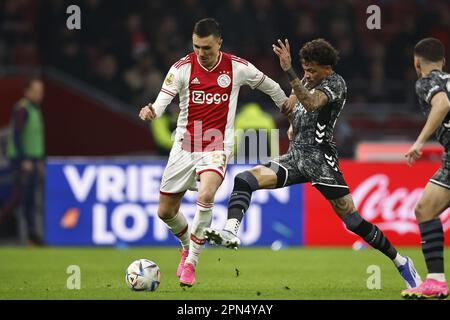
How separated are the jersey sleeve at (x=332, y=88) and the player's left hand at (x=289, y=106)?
0.38 m

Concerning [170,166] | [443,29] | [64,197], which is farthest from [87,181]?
[443,29]

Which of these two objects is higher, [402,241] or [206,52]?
[206,52]

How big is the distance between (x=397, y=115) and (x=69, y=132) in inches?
206

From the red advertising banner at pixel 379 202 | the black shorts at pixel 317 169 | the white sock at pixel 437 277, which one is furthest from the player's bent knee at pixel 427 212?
the red advertising banner at pixel 379 202

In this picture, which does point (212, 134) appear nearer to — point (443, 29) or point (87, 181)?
point (87, 181)

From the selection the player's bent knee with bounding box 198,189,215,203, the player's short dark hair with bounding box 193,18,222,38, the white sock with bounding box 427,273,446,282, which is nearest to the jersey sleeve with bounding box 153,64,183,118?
the player's short dark hair with bounding box 193,18,222,38

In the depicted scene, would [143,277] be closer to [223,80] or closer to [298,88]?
[223,80]

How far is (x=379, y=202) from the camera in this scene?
13562 millimetres

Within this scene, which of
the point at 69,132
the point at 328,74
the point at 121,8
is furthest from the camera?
the point at 121,8

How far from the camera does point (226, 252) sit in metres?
13.2

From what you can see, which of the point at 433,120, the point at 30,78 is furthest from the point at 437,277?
the point at 30,78

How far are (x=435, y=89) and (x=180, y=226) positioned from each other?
9.20 feet

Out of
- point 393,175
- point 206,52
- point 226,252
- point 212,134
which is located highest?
point 206,52

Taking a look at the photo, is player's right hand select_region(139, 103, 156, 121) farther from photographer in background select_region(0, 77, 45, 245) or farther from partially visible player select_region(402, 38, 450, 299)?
photographer in background select_region(0, 77, 45, 245)
